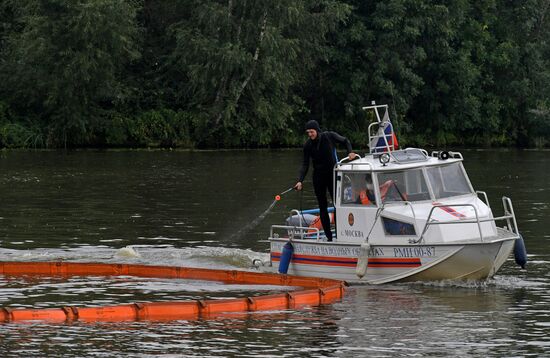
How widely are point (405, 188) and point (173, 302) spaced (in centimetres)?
594

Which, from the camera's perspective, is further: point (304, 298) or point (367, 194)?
point (367, 194)

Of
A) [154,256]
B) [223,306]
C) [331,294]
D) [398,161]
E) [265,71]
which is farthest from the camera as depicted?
[265,71]

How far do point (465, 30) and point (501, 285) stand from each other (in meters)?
68.6

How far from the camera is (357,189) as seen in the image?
25625 mm

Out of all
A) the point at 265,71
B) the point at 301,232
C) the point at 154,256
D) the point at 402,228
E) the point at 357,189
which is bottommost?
the point at 154,256

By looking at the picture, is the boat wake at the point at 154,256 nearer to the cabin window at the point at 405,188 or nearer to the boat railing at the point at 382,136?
the boat railing at the point at 382,136

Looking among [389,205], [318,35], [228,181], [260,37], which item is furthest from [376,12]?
[389,205]

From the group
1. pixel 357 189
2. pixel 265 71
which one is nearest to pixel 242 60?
pixel 265 71

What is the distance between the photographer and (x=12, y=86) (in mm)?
79250

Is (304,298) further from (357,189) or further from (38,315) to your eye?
(38,315)

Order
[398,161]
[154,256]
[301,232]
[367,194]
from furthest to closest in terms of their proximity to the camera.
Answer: [154,256], [301,232], [398,161], [367,194]

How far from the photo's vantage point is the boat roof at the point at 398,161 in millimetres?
25391

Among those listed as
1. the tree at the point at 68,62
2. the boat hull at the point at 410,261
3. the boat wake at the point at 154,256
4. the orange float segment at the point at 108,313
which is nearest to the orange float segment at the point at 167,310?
the orange float segment at the point at 108,313

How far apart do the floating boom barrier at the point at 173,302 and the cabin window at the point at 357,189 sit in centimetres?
174
